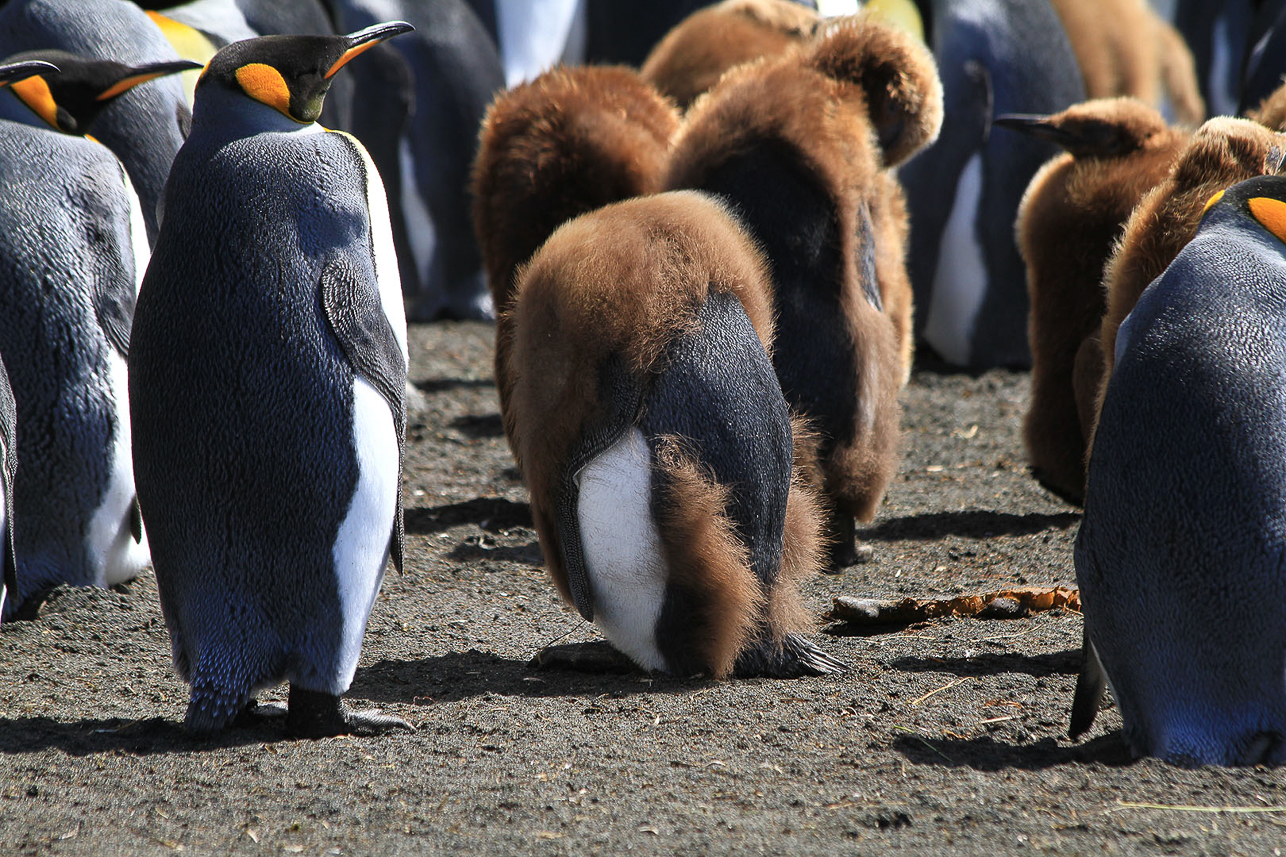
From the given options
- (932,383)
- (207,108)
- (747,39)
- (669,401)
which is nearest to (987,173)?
(932,383)

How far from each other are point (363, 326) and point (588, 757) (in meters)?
0.91

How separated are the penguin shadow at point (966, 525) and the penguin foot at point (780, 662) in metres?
1.43

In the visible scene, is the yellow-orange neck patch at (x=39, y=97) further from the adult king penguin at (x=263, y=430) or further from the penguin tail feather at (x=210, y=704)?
the penguin tail feather at (x=210, y=704)

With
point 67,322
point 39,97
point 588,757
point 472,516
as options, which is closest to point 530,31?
point 472,516

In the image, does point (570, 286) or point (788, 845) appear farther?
point (570, 286)

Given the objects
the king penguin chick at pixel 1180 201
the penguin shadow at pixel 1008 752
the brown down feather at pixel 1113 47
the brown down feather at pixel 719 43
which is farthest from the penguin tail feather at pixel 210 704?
the brown down feather at pixel 1113 47

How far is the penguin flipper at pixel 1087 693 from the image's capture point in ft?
7.58

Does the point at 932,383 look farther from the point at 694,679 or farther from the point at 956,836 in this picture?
the point at 956,836

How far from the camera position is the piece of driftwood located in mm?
3195

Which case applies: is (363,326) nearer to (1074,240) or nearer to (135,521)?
(135,521)

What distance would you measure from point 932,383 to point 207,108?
443 cm

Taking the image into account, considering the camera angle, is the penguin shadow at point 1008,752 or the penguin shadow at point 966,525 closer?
the penguin shadow at point 1008,752

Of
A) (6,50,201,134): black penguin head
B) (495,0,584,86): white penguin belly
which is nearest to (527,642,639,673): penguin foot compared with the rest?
(6,50,201,134): black penguin head

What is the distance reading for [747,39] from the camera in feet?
15.1
